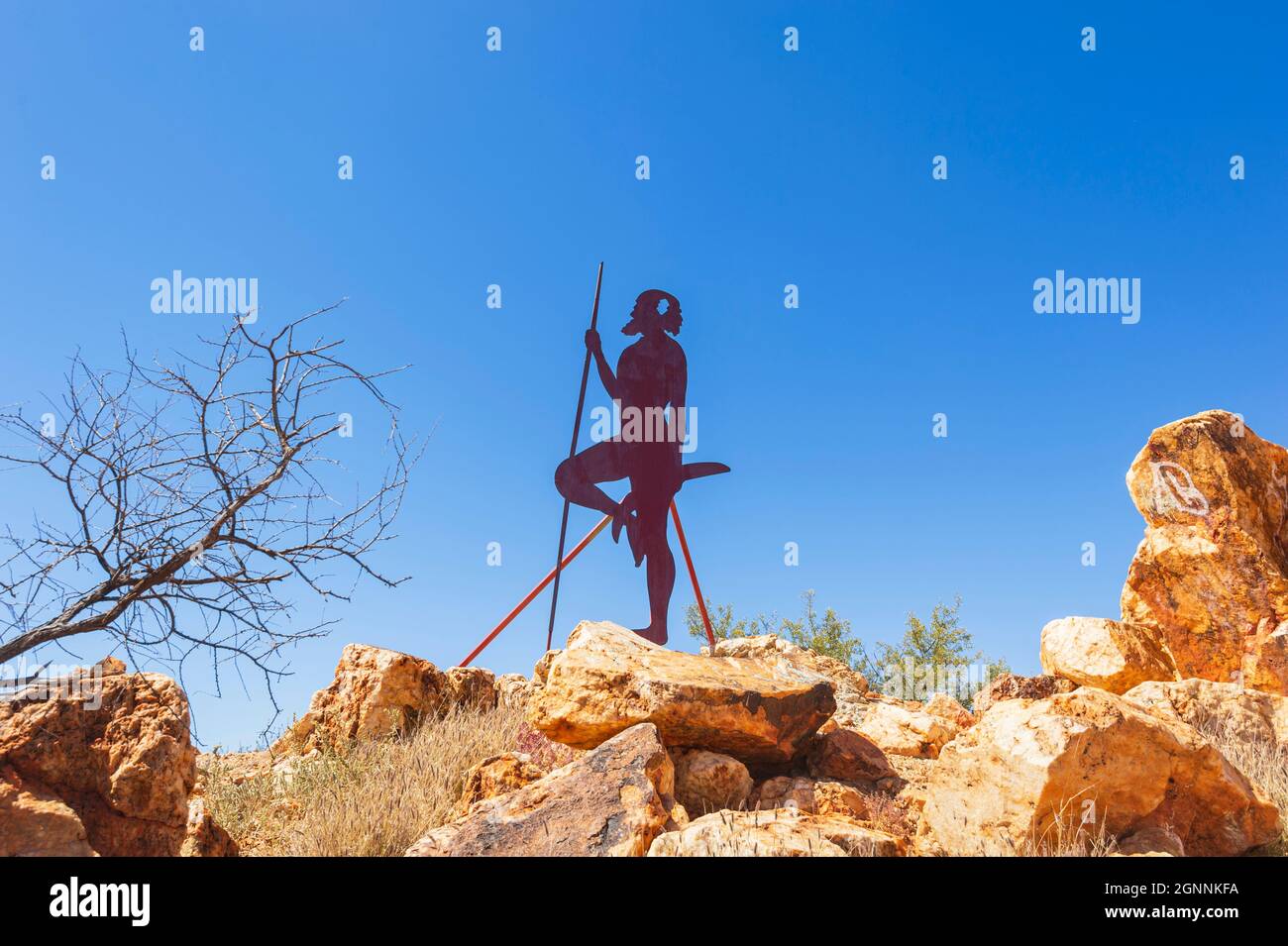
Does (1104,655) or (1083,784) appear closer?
(1083,784)

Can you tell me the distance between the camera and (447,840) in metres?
4.54

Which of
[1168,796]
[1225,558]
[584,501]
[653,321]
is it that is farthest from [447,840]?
[1225,558]

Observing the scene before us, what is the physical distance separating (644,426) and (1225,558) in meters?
6.89

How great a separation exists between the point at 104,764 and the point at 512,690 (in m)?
5.71

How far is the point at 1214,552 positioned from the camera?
922cm

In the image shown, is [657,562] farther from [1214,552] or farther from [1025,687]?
[1214,552]

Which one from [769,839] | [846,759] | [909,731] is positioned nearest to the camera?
[769,839]

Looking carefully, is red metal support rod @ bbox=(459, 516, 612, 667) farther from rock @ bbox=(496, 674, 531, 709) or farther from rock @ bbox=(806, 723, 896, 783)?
rock @ bbox=(806, 723, 896, 783)

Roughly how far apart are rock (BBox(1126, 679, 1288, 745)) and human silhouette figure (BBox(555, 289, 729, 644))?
18.8ft

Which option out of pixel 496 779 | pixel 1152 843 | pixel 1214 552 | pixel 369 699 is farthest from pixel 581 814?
pixel 1214 552
